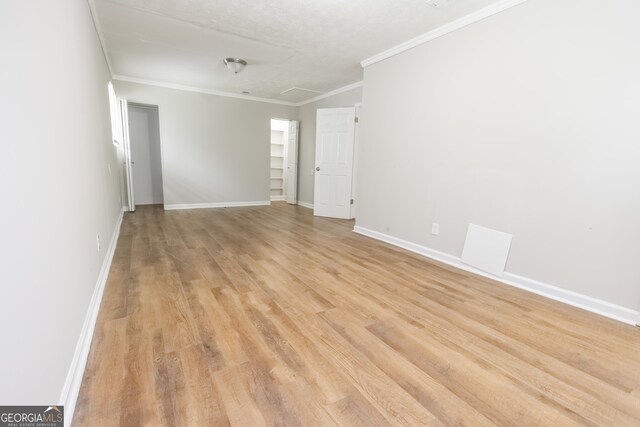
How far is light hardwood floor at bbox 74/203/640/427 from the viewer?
1.29 m

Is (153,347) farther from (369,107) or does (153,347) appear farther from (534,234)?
(369,107)

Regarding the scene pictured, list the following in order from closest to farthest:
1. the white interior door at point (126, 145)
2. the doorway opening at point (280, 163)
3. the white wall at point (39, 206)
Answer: the white wall at point (39, 206) < the white interior door at point (126, 145) < the doorway opening at point (280, 163)

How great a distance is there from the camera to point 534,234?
2586mm

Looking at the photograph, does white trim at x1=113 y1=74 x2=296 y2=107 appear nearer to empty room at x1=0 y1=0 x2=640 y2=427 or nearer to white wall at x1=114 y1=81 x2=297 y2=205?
white wall at x1=114 y1=81 x2=297 y2=205

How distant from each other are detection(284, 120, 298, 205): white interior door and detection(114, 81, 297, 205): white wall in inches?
16.0

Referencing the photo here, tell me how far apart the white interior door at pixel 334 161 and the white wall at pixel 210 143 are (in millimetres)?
1819

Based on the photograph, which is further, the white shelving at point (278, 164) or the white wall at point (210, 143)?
the white shelving at point (278, 164)

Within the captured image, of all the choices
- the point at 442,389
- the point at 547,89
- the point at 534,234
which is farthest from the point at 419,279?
the point at 547,89

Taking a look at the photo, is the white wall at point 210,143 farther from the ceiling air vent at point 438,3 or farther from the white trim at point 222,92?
the ceiling air vent at point 438,3

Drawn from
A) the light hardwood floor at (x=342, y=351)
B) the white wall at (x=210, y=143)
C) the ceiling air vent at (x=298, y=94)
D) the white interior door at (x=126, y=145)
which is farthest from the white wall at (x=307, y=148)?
the light hardwood floor at (x=342, y=351)

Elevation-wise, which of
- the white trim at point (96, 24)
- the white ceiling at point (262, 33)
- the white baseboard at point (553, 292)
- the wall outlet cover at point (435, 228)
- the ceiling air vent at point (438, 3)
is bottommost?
the white baseboard at point (553, 292)

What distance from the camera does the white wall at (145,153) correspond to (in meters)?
6.44

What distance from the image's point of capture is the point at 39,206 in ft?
3.61

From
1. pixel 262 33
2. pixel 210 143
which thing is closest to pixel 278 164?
pixel 210 143
